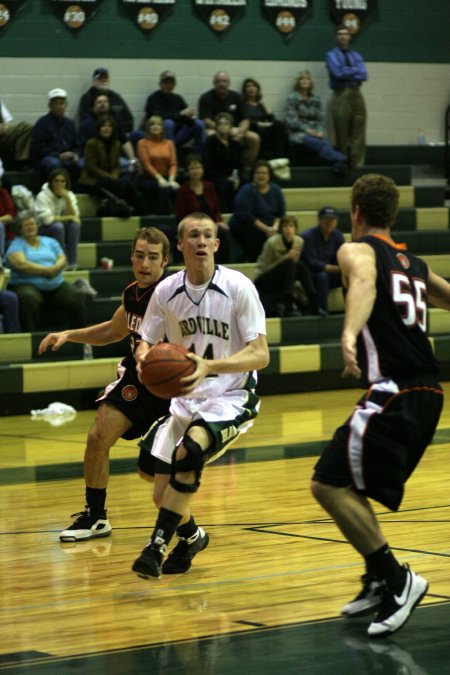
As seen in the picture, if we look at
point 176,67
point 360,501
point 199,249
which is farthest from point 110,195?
point 360,501

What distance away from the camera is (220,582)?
18.2 ft

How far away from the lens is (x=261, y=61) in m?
17.2

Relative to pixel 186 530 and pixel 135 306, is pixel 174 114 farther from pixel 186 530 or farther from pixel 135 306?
pixel 186 530

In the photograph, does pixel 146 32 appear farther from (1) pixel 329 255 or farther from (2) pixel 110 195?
(1) pixel 329 255

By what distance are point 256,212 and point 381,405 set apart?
9907 mm

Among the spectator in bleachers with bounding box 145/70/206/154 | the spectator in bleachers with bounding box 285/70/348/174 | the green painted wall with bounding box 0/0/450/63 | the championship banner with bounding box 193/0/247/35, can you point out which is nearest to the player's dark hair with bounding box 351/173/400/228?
the spectator in bleachers with bounding box 145/70/206/154

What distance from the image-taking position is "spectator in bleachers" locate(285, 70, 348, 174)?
652 inches

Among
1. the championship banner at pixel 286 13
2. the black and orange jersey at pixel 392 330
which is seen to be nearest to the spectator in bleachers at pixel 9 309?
A: the championship banner at pixel 286 13

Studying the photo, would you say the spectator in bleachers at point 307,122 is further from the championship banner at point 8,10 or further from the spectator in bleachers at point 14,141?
the spectator in bleachers at point 14,141

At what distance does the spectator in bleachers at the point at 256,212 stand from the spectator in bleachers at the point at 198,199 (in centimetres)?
35

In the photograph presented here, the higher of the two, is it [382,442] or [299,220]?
[382,442]

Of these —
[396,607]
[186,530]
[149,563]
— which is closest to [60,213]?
[186,530]

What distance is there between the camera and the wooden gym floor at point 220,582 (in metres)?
4.32

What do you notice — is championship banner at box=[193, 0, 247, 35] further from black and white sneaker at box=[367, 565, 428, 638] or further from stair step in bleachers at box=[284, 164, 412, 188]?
black and white sneaker at box=[367, 565, 428, 638]
